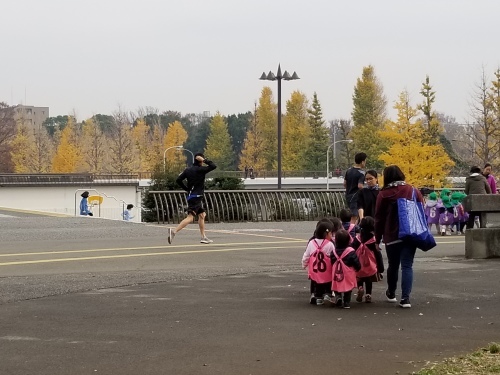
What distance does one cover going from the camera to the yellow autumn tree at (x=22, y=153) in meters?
98.1

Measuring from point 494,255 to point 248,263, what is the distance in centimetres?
396

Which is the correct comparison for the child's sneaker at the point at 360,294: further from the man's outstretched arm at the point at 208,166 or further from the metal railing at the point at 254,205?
the metal railing at the point at 254,205

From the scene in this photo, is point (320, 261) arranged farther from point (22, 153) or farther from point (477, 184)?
point (22, 153)

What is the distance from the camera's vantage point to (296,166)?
96000 mm

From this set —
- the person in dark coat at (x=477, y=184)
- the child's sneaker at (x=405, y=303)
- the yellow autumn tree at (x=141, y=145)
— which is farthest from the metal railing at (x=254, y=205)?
the yellow autumn tree at (x=141, y=145)

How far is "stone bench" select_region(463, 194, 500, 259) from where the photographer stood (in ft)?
45.5

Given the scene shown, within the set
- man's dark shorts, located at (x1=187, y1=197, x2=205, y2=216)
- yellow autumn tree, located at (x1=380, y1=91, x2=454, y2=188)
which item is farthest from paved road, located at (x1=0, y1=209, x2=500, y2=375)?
yellow autumn tree, located at (x1=380, y1=91, x2=454, y2=188)

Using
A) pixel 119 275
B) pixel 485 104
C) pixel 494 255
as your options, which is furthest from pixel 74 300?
pixel 485 104

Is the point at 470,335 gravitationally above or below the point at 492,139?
below

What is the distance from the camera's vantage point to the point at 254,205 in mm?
25844

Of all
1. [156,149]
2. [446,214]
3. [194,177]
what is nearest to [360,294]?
[194,177]

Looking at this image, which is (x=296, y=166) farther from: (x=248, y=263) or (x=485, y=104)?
(x=248, y=263)

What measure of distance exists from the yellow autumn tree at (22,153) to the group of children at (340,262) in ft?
297

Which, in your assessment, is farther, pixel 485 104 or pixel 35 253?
pixel 485 104
